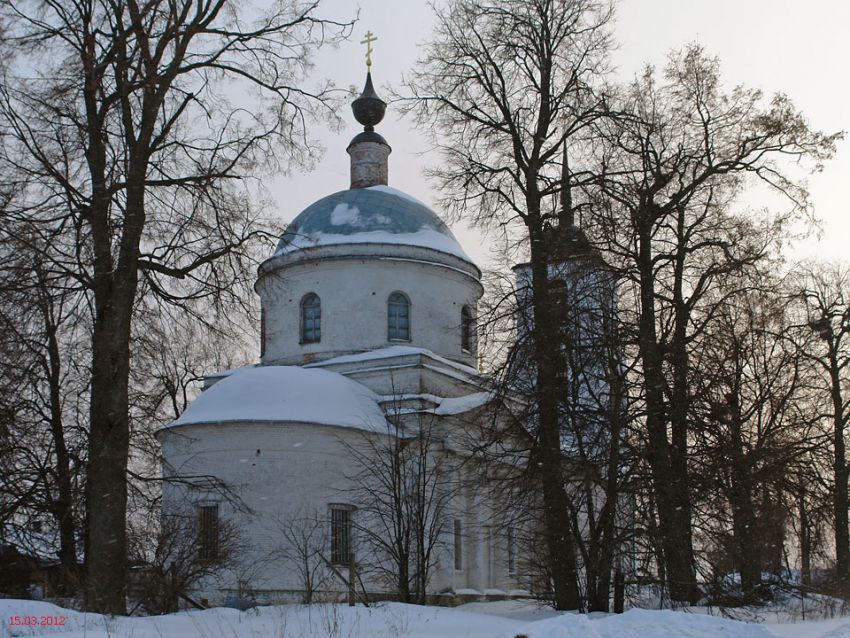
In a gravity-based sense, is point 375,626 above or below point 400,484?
below

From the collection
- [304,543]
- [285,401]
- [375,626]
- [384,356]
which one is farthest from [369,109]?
[375,626]

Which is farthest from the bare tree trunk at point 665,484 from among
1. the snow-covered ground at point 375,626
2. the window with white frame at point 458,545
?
the window with white frame at point 458,545

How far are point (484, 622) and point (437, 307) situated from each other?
1564 centimetres

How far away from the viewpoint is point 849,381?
25703mm

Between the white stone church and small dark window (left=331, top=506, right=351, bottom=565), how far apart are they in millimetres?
38

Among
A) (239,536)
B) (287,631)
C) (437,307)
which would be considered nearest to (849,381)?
(437,307)

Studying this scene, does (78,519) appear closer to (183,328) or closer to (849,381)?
(183,328)

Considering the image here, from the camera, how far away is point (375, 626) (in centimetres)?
1084

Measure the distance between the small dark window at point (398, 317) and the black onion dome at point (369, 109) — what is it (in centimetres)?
695

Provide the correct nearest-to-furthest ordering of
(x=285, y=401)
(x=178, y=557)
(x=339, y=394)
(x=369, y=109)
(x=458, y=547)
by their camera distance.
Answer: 1. (x=178, y=557)
2. (x=285, y=401)
3. (x=339, y=394)
4. (x=458, y=547)
5. (x=369, y=109)

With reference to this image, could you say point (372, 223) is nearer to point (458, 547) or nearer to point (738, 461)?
point (458, 547)

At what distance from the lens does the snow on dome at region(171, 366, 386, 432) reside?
74.8 feet

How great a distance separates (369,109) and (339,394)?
1099cm

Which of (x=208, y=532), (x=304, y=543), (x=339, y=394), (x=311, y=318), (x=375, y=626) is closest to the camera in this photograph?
(x=375, y=626)
